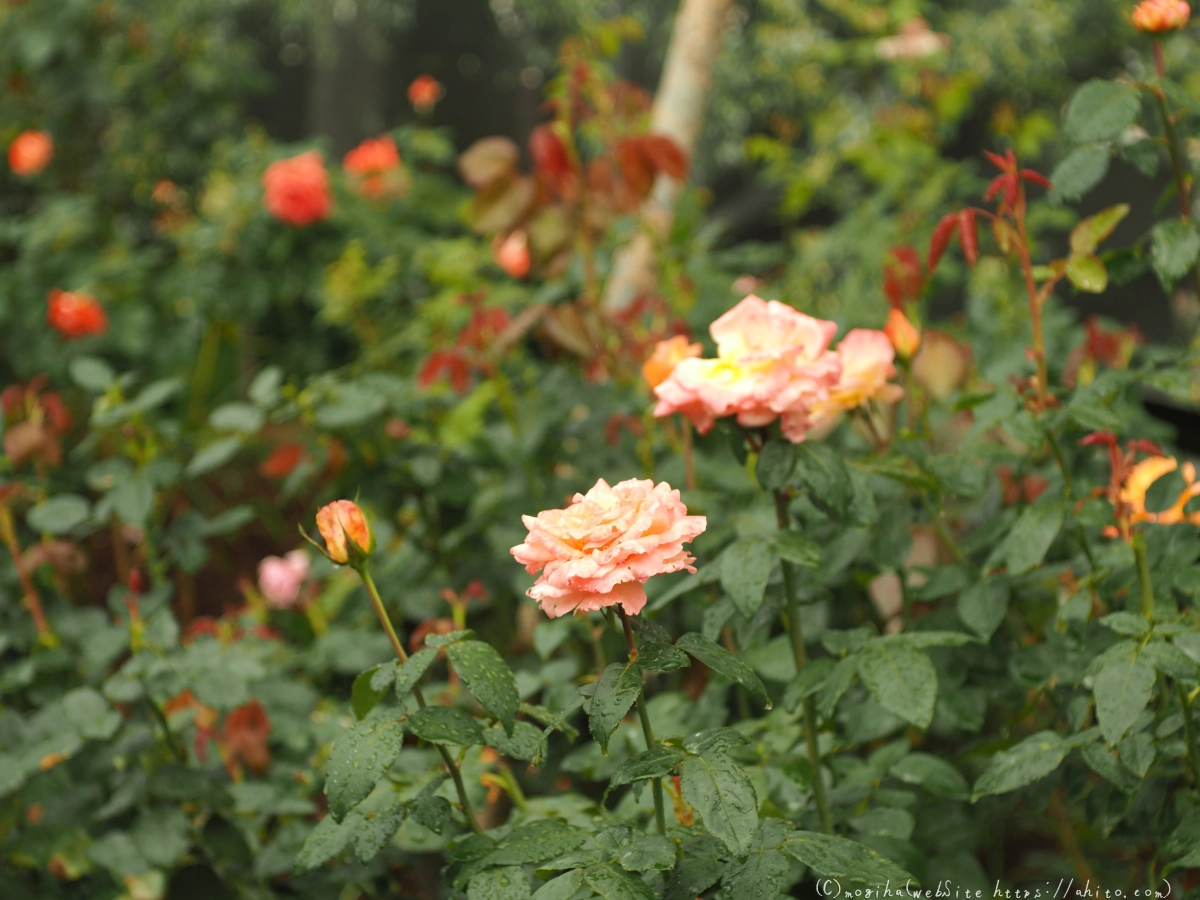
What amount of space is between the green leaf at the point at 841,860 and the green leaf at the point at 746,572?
0.19 m

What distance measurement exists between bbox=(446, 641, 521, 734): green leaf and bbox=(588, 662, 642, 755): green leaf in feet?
0.21

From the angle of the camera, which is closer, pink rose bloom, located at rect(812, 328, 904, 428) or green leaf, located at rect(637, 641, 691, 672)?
green leaf, located at rect(637, 641, 691, 672)

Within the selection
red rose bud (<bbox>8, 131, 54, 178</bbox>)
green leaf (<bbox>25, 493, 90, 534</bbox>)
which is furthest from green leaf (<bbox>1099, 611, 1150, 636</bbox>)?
red rose bud (<bbox>8, 131, 54, 178</bbox>)

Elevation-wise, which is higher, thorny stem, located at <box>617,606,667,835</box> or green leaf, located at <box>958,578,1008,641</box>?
thorny stem, located at <box>617,606,667,835</box>

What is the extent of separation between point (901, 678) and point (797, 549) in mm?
129

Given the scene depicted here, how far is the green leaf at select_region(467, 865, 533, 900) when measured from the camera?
2.22ft

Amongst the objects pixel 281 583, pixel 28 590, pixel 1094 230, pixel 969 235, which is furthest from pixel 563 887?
pixel 281 583

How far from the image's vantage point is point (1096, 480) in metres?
1.26

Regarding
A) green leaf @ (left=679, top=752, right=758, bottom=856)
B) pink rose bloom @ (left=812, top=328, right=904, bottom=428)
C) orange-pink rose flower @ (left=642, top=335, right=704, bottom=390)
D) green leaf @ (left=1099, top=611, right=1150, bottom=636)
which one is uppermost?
orange-pink rose flower @ (left=642, top=335, right=704, bottom=390)

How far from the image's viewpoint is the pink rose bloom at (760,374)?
2.65 ft

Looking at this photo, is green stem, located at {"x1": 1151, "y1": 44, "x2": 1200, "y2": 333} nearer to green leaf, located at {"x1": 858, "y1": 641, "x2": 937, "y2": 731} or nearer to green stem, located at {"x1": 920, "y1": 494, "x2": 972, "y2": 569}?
green stem, located at {"x1": 920, "y1": 494, "x2": 972, "y2": 569}

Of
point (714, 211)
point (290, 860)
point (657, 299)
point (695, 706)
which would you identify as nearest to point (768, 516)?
point (695, 706)

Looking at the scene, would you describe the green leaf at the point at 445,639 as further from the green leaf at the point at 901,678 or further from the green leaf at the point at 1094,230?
the green leaf at the point at 1094,230

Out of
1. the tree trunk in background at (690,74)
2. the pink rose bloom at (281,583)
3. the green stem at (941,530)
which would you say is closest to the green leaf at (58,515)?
the pink rose bloom at (281,583)
